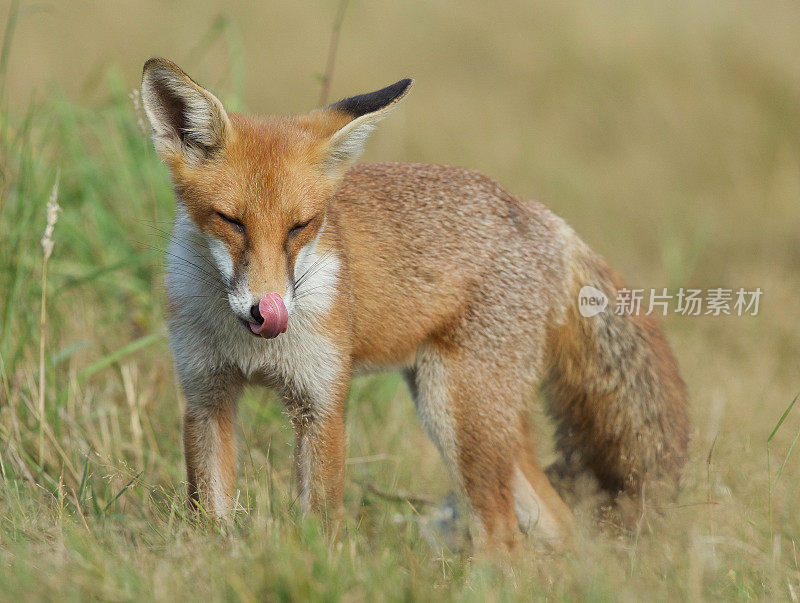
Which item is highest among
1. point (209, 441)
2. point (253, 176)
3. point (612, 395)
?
point (253, 176)

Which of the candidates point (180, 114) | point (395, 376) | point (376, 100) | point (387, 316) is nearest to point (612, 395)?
point (387, 316)

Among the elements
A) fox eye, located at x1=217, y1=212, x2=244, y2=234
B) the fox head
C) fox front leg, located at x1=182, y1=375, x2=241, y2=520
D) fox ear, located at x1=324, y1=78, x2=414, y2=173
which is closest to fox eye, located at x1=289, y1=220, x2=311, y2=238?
the fox head

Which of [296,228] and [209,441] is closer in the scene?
[296,228]

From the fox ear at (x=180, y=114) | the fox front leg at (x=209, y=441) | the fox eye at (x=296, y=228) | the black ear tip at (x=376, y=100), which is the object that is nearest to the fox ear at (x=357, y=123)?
the black ear tip at (x=376, y=100)

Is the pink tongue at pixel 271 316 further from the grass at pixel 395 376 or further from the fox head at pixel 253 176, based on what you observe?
the grass at pixel 395 376

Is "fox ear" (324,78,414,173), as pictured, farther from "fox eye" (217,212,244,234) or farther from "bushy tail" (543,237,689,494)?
"bushy tail" (543,237,689,494)

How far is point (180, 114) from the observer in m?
3.54

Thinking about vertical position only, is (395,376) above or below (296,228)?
below

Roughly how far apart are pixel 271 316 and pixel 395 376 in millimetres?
2812

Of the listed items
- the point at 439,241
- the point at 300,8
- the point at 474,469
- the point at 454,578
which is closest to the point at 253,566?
the point at 454,578

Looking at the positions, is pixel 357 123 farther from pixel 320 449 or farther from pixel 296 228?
pixel 320 449

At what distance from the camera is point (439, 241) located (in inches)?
171

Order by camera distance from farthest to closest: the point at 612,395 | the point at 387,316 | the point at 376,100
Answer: the point at 612,395
the point at 387,316
the point at 376,100

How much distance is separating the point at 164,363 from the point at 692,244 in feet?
16.8
